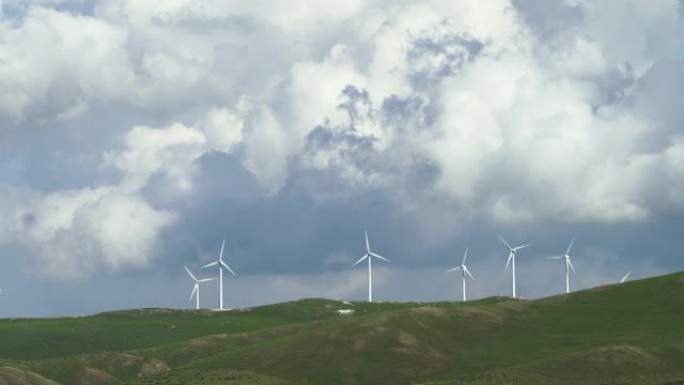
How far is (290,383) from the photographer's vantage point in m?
194

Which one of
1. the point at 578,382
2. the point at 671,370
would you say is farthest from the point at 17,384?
the point at 671,370

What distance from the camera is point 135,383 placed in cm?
19488

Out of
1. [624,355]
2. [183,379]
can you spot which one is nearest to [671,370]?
[624,355]

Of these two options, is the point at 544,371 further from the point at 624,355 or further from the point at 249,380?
the point at 249,380

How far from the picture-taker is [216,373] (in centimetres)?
19700

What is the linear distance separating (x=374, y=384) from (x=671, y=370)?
43.1 meters

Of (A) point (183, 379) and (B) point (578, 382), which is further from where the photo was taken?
(A) point (183, 379)

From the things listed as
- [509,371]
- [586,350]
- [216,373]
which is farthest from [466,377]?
[216,373]

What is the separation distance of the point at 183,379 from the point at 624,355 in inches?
2554

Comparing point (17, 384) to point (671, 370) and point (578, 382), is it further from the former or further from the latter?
point (671, 370)

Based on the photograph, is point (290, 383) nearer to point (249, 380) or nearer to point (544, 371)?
point (249, 380)

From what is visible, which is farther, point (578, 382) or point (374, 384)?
point (374, 384)

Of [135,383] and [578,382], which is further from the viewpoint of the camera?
[135,383]

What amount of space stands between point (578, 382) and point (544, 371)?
263 inches
